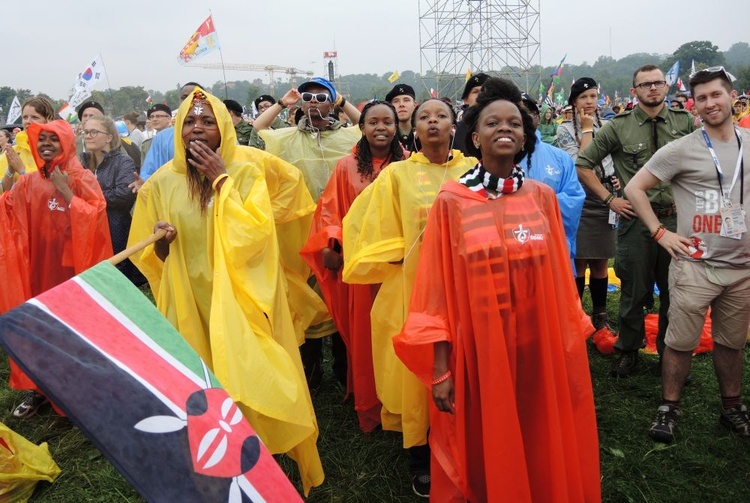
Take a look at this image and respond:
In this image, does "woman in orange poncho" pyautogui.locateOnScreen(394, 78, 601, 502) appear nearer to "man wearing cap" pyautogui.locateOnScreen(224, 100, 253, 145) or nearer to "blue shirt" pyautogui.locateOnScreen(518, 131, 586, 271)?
"blue shirt" pyautogui.locateOnScreen(518, 131, 586, 271)

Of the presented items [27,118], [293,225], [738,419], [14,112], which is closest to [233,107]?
[27,118]

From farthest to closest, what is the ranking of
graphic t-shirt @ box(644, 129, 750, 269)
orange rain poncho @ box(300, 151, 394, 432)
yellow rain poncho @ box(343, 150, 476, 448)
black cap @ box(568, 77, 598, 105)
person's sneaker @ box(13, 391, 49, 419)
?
black cap @ box(568, 77, 598, 105) < person's sneaker @ box(13, 391, 49, 419) < orange rain poncho @ box(300, 151, 394, 432) < graphic t-shirt @ box(644, 129, 750, 269) < yellow rain poncho @ box(343, 150, 476, 448)

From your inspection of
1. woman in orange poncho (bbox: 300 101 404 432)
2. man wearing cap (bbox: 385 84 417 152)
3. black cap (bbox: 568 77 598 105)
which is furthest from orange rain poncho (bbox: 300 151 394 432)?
black cap (bbox: 568 77 598 105)

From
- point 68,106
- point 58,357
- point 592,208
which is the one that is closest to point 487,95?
point 58,357

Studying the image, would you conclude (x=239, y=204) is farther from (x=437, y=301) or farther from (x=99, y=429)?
(x=99, y=429)

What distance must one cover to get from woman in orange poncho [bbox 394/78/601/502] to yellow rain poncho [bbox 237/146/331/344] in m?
1.66

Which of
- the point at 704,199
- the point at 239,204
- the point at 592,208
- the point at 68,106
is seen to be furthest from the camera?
the point at 68,106

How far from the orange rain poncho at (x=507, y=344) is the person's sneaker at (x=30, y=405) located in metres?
3.38

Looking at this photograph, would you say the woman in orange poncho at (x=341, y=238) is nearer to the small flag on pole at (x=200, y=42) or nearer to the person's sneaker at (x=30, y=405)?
the person's sneaker at (x=30, y=405)

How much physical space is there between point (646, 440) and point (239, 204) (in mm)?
2856

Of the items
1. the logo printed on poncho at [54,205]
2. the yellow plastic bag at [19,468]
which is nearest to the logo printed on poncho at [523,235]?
the yellow plastic bag at [19,468]

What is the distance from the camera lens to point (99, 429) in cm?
151

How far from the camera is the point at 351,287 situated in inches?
143

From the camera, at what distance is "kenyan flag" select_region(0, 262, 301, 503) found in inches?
59.2
